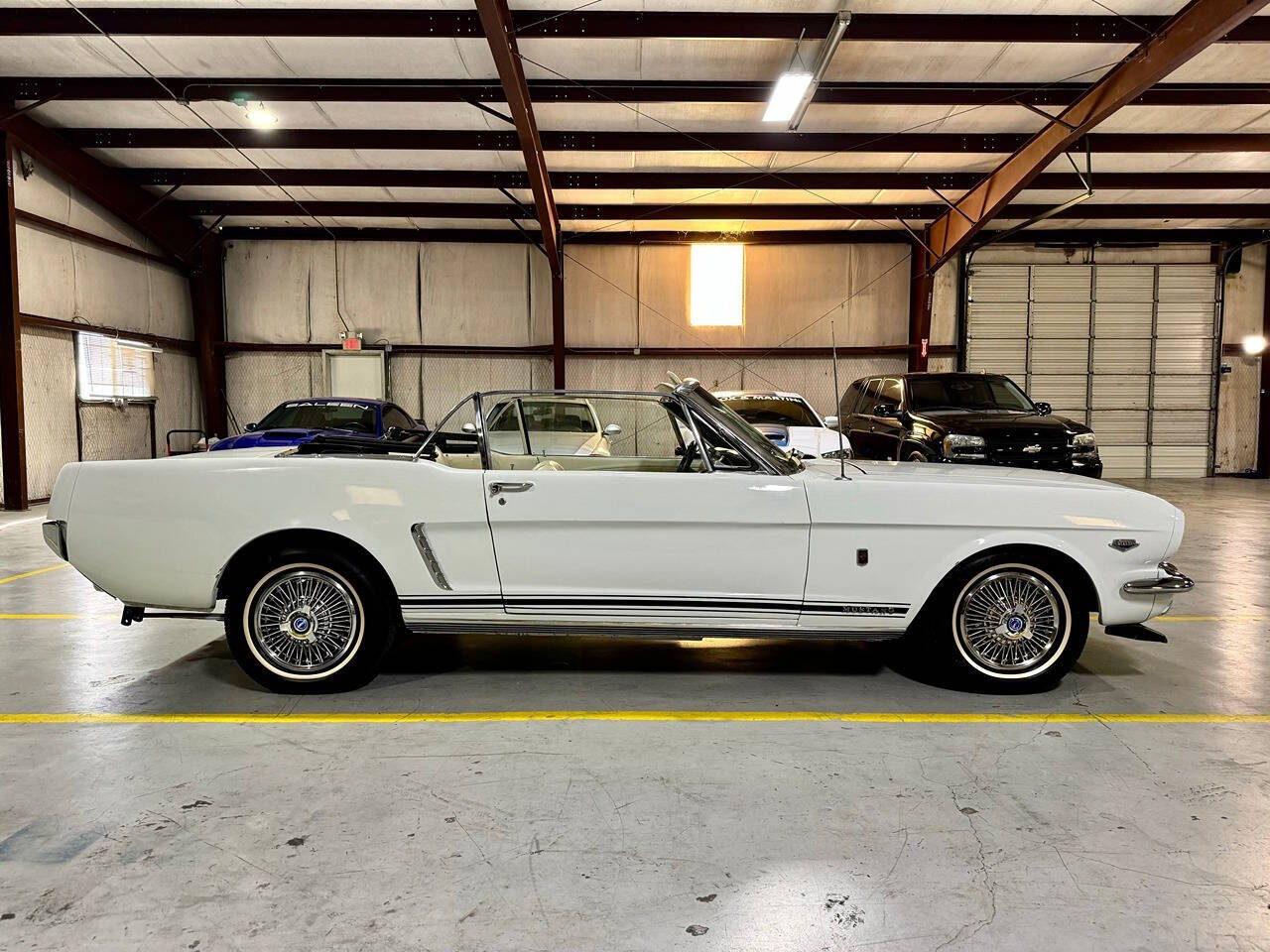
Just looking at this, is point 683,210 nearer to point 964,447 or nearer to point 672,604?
point 964,447

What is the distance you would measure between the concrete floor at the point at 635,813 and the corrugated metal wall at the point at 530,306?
1285 cm

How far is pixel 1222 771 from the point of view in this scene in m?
2.94

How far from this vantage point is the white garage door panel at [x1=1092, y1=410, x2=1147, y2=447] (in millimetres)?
16766

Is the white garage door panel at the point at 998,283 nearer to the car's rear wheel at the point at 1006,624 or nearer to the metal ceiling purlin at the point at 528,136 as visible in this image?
the metal ceiling purlin at the point at 528,136

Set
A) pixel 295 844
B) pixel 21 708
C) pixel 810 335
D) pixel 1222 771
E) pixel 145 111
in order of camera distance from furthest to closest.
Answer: pixel 810 335, pixel 145 111, pixel 21 708, pixel 1222 771, pixel 295 844

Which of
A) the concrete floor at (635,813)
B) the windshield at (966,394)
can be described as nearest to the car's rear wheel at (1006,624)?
the concrete floor at (635,813)

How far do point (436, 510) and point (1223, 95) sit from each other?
1236cm

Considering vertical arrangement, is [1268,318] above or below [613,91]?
below

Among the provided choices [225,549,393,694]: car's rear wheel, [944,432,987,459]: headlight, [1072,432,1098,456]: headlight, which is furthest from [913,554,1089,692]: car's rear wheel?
[1072,432,1098,456]: headlight

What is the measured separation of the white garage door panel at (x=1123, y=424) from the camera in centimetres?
1677

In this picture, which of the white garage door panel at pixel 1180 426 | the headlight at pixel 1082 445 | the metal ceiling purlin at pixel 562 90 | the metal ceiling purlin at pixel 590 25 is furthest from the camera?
the white garage door panel at pixel 1180 426

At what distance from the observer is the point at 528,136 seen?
1087cm

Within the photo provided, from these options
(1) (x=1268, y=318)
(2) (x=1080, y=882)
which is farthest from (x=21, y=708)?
(1) (x=1268, y=318)

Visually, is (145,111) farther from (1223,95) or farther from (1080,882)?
(1223,95)
